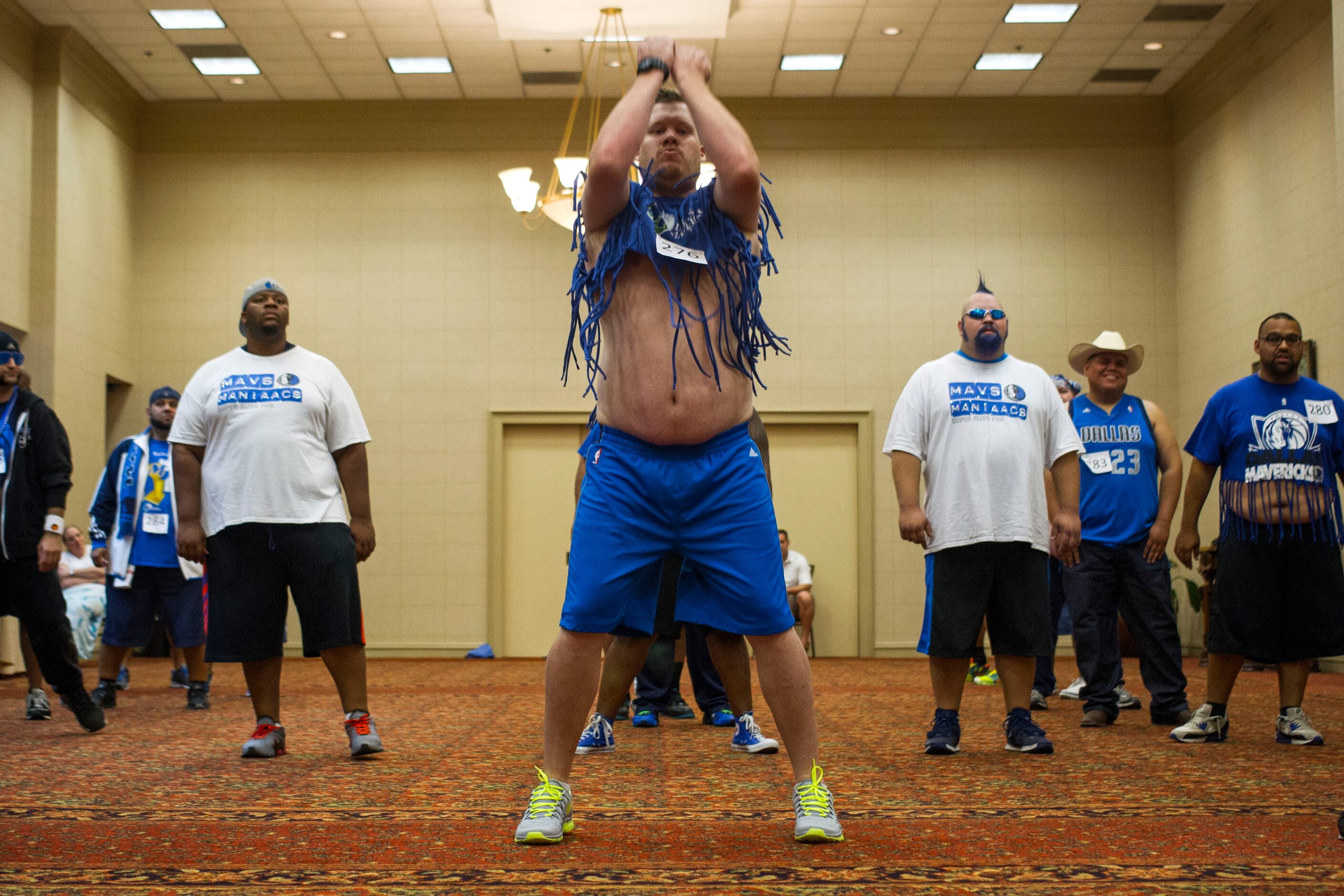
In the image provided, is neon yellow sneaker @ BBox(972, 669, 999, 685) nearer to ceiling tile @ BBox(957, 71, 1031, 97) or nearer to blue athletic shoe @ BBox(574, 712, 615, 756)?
blue athletic shoe @ BBox(574, 712, 615, 756)

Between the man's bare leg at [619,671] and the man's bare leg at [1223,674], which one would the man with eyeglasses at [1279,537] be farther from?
the man's bare leg at [619,671]

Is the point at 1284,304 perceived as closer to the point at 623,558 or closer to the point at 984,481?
the point at 984,481

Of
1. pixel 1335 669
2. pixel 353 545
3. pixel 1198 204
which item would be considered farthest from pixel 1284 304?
pixel 353 545

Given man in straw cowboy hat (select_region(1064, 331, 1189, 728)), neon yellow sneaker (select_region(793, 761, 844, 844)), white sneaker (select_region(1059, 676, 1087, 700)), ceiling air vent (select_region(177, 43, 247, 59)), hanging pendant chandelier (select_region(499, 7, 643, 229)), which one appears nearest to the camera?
neon yellow sneaker (select_region(793, 761, 844, 844))

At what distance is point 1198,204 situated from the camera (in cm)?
1071

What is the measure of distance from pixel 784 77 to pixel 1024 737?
26.8 ft

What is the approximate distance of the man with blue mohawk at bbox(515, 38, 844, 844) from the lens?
8.00ft

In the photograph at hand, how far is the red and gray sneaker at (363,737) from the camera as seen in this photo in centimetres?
376

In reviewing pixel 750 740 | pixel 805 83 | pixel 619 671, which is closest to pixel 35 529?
pixel 619 671

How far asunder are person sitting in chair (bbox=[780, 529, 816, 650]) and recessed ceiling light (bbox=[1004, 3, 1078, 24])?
4.49 metres

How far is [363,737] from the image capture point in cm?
378

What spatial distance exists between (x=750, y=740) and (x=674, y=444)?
68.3 inches

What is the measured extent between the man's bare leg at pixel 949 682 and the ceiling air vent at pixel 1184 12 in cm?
737

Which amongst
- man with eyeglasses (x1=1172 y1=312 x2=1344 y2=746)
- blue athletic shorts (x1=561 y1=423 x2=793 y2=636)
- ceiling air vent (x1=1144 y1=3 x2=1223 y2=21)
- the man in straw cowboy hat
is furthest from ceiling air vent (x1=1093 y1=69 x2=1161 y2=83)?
blue athletic shorts (x1=561 y1=423 x2=793 y2=636)
